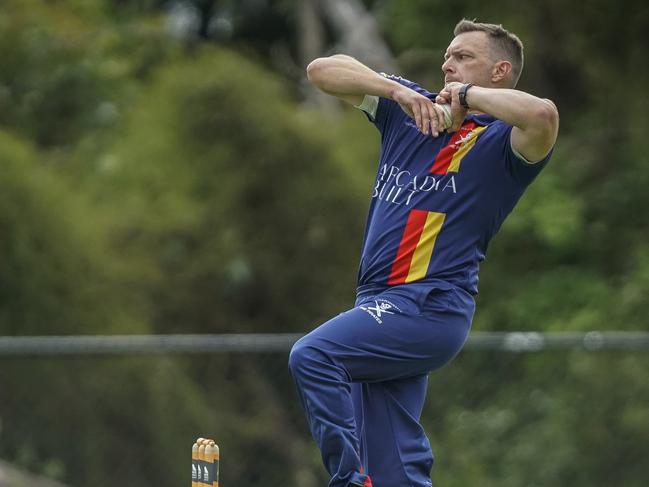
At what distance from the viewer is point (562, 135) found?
13633mm

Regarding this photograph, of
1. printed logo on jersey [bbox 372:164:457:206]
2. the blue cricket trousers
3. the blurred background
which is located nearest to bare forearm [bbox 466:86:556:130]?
printed logo on jersey [bbox 372:164:457:206]

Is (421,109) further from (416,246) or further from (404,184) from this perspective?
(416,246)

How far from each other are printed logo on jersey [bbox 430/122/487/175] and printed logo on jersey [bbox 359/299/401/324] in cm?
49

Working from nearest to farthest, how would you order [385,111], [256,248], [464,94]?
[464,94] < [385,111] < [256,248]

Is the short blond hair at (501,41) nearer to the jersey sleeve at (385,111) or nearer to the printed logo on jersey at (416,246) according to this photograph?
the jersey sleeve at (385,111)

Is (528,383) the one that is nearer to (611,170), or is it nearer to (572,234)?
(572,234)

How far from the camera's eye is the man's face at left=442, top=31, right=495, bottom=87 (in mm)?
4945

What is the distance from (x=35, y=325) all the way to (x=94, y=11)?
8115 millimetres

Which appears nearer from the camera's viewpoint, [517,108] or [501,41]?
A: [517,108]

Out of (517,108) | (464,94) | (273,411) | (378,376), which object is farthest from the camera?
(273,411)

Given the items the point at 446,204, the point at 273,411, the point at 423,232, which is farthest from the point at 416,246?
the point at 273,411

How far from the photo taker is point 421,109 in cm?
469

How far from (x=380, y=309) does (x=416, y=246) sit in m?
0.25

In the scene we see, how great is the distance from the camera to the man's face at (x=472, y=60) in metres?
4.95
